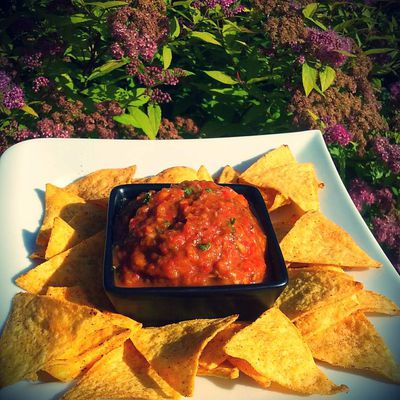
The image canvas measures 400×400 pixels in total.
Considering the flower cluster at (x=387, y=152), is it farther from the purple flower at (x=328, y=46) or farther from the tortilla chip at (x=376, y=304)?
the tortilla chip at (x=376, y=304)

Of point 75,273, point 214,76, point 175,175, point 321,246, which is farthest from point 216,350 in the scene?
point 214,76

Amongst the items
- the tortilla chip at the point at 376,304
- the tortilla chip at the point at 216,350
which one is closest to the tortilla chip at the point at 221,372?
the tortilla chip at the point at 216,350

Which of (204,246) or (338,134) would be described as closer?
(204,246)

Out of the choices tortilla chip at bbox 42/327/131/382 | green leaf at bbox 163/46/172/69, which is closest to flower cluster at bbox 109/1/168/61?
green leaf at bbox 163/46/172/69

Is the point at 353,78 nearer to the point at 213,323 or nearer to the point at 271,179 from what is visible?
the point at 271,179

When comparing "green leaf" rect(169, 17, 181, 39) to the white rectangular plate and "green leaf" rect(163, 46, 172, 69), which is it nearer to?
"green leaf" rect(163, 46, 172, 69)

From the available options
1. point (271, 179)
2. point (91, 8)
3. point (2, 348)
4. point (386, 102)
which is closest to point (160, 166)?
point (271, 179)

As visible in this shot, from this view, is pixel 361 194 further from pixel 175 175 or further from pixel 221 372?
pixel 221 372
